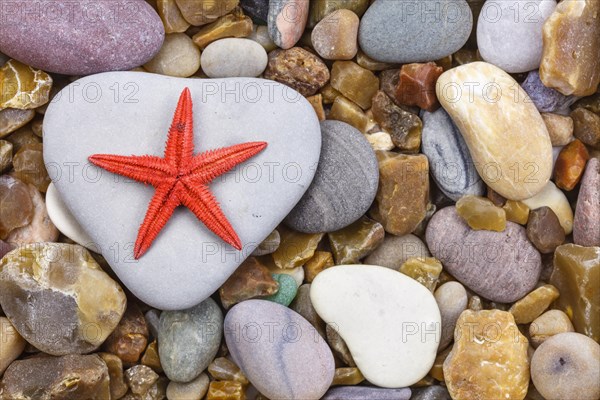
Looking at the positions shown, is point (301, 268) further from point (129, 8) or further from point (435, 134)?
point (129, 8)

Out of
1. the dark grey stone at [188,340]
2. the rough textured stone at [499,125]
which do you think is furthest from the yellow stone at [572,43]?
the dark grey stone at [188,340]

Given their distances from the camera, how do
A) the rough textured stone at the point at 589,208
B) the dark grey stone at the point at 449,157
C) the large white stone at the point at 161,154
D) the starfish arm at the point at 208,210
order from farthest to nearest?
the dark grey stone at the point at 449,157 < the rough textured stone at the point at 589,208 < the large white stone at the point at 161,154 < the starfish arm at the point at 208,210

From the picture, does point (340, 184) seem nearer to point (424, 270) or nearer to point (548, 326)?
point (424, 270)

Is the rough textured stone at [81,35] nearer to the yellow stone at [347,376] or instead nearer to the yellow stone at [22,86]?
the yellow stone at [22,86]

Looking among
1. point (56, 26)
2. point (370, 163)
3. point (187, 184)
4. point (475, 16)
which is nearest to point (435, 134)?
point (370, 163)

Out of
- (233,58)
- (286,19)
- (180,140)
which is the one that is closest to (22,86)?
(180,140)

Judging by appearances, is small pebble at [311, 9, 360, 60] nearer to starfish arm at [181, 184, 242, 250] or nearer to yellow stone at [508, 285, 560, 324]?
starfish arm at [181, 184, 242, 250]
